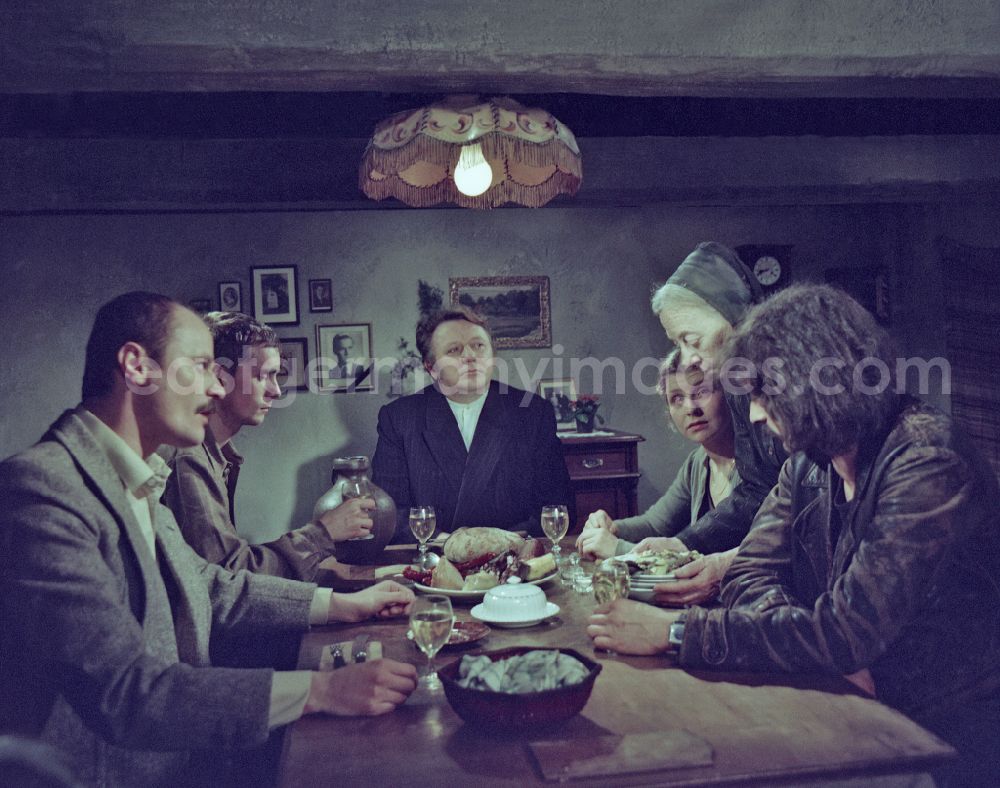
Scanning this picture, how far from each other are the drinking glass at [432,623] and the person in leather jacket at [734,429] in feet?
2.41

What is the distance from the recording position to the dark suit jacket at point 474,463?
4.11 metres

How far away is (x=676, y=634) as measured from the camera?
181cm

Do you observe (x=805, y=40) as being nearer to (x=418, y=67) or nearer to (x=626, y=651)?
(x=418, y=67)

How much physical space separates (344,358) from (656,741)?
538cm

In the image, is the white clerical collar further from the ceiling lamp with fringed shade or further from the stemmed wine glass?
the stemmed wine glass

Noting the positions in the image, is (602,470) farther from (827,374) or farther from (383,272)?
(827,374)

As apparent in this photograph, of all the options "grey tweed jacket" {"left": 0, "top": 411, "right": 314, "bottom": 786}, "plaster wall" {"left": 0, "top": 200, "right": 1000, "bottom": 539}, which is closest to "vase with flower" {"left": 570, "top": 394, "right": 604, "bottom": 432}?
"plaster wall" {"left": 0, "top": 200, "right": 1000, "bottom": 539}

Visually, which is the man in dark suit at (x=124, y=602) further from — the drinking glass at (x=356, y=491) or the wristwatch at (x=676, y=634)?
the drinking glass at (x=356, y=491)

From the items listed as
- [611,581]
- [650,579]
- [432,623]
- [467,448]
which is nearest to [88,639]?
[432,623]

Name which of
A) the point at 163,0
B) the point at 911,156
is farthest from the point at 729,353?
the point at 911,156

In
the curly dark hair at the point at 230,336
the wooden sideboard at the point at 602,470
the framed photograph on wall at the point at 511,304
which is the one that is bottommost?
the wooden sideboard at the point at 602,470

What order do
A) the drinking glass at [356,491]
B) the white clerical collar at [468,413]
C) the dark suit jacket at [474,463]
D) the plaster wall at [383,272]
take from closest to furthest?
1. the drinking glass at [356,491]
2. the dark suit jacket at [474,463]
3. the white clerical collar at [468,413]
4. the plaster wall at [383,272]

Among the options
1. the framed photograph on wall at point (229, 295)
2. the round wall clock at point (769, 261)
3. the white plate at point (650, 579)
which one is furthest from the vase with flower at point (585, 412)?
the white plate at point (650, 579)

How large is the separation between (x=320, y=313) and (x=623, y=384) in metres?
2.39
